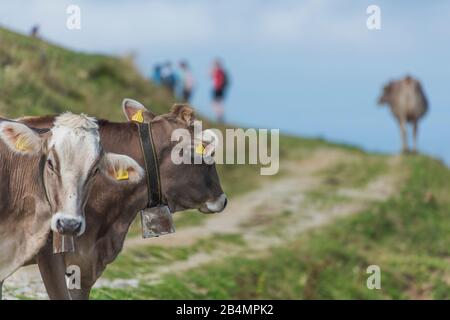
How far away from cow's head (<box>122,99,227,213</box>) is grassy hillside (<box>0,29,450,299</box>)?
417 centimetres

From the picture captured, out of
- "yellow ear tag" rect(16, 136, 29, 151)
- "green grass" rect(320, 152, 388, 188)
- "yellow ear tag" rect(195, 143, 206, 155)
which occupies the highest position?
"green grass" rect(320, 152, 388, 188)

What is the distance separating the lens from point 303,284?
70.8 ft

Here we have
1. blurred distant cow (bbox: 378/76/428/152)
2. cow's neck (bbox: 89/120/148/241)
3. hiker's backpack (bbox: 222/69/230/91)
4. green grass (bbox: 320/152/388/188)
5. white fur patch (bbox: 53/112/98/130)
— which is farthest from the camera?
hiker's backpack (bbox: 222/69/230/91)

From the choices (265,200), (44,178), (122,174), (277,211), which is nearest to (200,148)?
(122,174)

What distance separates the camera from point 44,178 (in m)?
8.65

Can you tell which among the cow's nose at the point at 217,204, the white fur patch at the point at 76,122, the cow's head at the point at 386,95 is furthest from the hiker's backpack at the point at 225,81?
the white fur patch at the point at 76,122

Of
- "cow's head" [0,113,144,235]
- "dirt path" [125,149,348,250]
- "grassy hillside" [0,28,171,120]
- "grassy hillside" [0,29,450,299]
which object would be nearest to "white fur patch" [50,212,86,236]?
"cow's head" [0,113,144,235]

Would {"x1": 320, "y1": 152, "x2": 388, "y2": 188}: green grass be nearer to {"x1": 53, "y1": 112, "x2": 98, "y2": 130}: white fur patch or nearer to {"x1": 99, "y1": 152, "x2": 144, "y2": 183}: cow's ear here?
{"x1": 99, "y1": 152, "x2": 144, "y2": 183}: cow's ear

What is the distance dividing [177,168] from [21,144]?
1756 mm

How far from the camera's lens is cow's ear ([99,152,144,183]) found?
28.7ft

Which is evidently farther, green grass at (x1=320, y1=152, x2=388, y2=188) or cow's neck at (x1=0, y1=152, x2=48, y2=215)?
green grass at (x1=320, y1=152, x2=388, y2=188)

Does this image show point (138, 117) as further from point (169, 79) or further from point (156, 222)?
point (169, 79)

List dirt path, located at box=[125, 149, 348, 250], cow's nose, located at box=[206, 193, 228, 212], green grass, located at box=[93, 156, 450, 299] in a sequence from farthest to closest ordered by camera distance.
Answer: dirt path, located at box=[125, 149, 348, 250] < green grass, located at box=[93, 156, 450, 299] < cow's nose, located at box=[206, 193, 228, 212]
